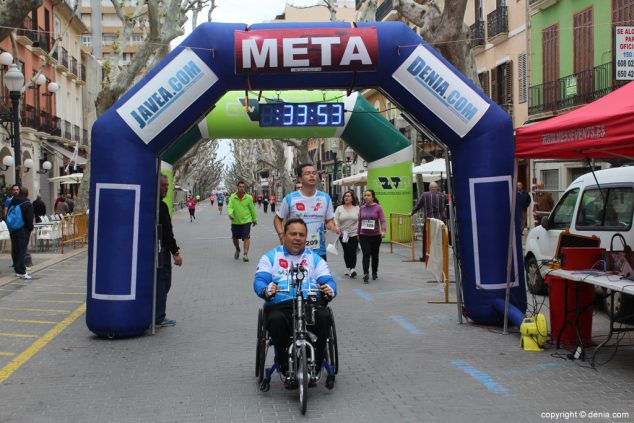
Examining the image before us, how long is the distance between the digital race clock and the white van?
3650 mm

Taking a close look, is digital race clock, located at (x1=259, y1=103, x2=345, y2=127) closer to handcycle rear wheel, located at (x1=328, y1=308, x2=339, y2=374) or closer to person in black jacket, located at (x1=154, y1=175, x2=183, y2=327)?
person in black jacket, located at (x1=154, y1=175, x2=183, y2=327)

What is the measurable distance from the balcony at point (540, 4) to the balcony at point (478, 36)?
4.62 m

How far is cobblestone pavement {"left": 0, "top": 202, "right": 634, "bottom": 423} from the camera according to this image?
5.48 meters

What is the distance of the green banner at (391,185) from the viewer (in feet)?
71.4

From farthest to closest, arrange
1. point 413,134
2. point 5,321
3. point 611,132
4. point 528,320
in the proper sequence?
1. point 413,134
2. point 5,321
3. point 528,320
4. point 611,132

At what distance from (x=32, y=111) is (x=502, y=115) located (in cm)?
2965

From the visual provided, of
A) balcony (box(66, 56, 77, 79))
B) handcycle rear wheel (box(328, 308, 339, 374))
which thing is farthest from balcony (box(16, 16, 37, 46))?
handcycle rear wheel (box(328, 308, 339, 374))

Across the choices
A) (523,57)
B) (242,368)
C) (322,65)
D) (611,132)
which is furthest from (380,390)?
(523,57)

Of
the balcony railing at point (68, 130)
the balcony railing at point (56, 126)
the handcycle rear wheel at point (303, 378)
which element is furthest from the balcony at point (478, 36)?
the handcycle rear wheel at point (303, 378)

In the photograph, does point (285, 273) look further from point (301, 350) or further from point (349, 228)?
point (349, 228)

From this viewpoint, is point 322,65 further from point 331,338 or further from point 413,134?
point 413,134

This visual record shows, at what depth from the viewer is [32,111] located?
111ft

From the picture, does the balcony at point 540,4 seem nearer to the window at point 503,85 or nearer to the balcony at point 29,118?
the window at point 503,85

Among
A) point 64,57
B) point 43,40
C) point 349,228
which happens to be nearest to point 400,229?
point 349,228
